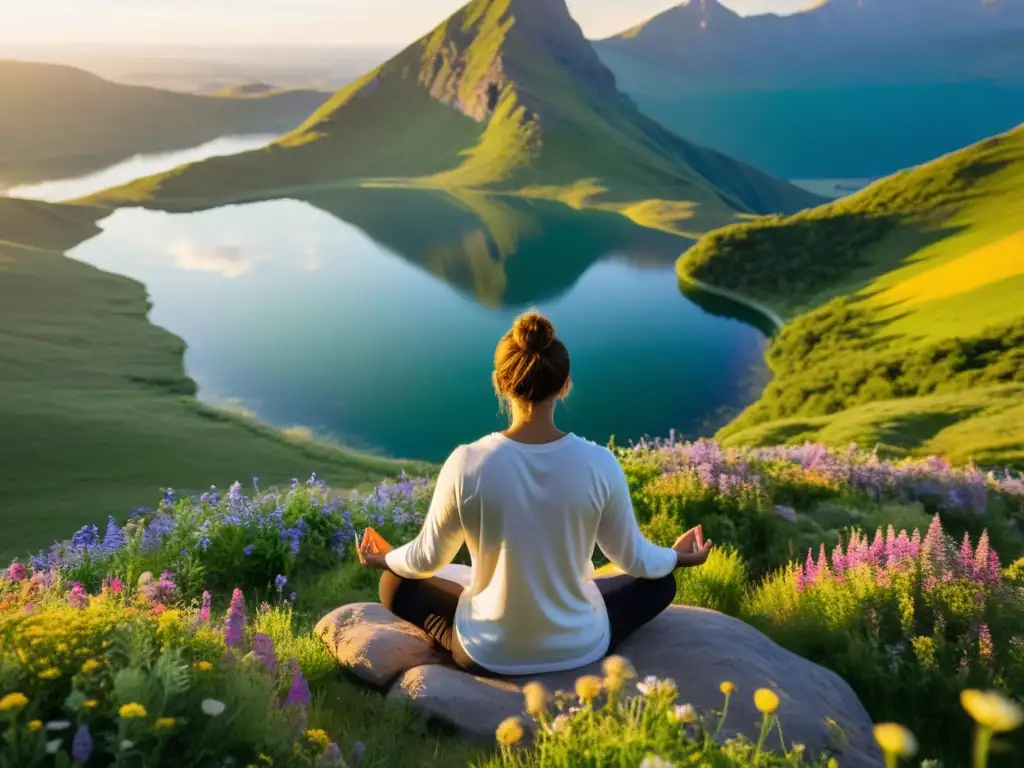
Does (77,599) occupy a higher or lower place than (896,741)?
lower

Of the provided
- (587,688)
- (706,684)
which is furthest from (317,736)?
(706,684)

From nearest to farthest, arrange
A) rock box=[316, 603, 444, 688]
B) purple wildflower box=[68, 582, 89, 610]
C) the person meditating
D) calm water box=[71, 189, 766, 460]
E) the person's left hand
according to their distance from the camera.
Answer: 1. the person meditating
2. purple wildflower box=[68, 582, 89, 610]
3. the person's left hand
4. rock box=[316, 603, 444, 688]
5. calm water box=[71, 189, 766, 460]

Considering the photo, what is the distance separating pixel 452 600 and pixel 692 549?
181 cm

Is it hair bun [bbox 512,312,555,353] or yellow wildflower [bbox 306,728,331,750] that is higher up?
hair bun [bbox 512,312,555,353]

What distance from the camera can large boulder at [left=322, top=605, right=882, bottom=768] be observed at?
470 cm

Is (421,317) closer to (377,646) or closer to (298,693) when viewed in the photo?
(377,646)

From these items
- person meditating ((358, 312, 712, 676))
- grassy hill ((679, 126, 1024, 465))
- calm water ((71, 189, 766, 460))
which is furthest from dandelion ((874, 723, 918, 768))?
calm water ((71, 189, 766, 460))

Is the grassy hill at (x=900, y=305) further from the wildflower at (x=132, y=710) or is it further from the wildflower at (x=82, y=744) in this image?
the wildflower at (x=82, y=744)

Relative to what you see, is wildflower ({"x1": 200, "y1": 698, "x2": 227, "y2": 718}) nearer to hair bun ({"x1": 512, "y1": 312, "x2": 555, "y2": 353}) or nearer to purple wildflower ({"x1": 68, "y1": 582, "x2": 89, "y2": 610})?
purple wildflower ({"x1": 68, "y1": 582, "x2": 89, "y2": 610})

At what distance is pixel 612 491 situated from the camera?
4711mm

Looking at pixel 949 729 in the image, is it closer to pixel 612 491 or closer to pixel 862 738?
pixel 862 738

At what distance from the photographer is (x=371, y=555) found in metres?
5.51

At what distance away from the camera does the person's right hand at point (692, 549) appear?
17.5 feet

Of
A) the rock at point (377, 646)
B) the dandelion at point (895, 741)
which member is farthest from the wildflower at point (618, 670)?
the rock at point (377, 646)
